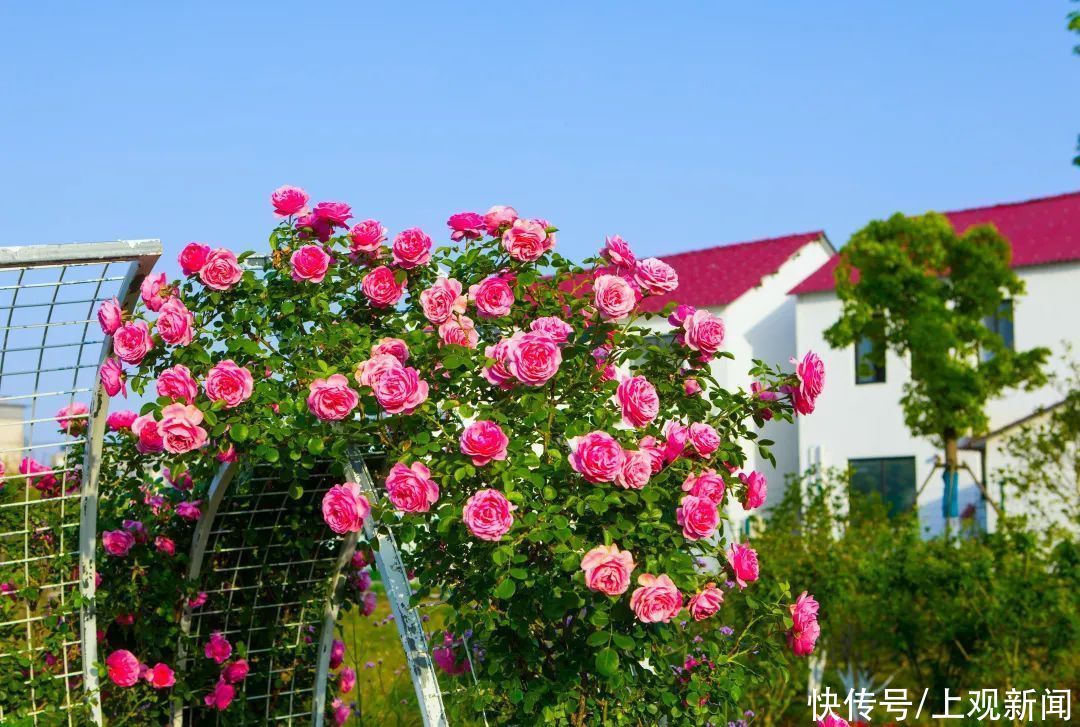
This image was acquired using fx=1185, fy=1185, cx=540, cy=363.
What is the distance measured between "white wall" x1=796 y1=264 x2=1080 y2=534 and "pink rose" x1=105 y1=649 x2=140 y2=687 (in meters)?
19.0

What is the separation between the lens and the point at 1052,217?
2523cm

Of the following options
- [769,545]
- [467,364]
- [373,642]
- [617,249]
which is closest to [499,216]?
[617,249]

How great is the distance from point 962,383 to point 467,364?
17715mm

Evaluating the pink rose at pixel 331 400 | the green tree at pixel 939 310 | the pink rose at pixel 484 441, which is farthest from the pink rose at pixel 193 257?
the green tree at pixel 939 310

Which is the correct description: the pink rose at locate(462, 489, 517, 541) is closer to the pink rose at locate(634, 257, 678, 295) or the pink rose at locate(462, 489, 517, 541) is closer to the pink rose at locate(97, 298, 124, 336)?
the pink rose at locate(634, 257, 678, 295)

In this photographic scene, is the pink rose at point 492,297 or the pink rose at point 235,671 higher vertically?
the pink rose at point 492,297

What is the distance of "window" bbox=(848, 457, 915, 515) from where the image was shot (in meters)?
24.7

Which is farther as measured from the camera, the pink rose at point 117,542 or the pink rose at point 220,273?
the pink rose at point 117,542

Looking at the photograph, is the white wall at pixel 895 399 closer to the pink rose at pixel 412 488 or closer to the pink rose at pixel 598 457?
the pink rose at pixel 598 457

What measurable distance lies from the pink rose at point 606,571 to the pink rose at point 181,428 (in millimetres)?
1401

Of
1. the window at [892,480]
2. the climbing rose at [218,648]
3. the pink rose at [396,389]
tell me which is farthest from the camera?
the window at [892,480]

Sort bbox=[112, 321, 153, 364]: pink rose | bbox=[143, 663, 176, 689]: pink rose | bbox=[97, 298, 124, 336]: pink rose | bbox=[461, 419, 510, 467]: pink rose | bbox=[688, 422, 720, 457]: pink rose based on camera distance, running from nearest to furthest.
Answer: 1. bbox=[461, 419, 510, 467]: pink rose
2. bbox=[688, 422, 720, 457]: pink rose
3. bbox=[112, 321, 153, 364]: pink rose
4. bbox=[97, 298, 124, 336]: pink rose
5. bbox=[143, 663, 176, 689]: pink rose

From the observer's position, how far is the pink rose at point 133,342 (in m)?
4.20

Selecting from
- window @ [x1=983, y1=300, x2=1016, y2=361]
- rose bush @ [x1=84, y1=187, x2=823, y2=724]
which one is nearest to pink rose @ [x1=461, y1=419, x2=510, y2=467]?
rose bush @ [x1=84, y1=187, x2=823, y2=724]
